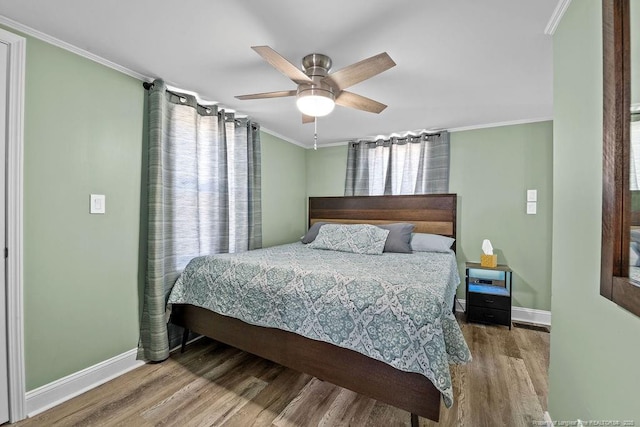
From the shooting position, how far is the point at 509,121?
124 inches

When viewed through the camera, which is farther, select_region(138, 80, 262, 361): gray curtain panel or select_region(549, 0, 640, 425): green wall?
select_region(138, 80, 262, 361): gray curtain panel

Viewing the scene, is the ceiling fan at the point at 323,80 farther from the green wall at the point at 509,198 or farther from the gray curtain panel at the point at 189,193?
the green wall at the point at 509,198

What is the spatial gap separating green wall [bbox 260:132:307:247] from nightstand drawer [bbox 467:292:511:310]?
8.15 ft

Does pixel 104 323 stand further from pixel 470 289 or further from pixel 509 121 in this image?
pixel 509 121

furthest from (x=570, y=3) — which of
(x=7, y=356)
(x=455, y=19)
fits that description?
(x=7, y=356)

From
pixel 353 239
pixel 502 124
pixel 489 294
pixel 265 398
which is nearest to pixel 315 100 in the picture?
pixel 353 239

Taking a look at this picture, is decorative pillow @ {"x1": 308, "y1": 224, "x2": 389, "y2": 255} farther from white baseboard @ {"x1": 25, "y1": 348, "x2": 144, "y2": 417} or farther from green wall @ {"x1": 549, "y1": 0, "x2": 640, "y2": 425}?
white baseboard @ {"x1": 25, "y1": 348, "x2": 144, "y2": 417}

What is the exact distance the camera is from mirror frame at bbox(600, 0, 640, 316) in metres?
0.83

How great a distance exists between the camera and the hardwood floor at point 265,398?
163 cm

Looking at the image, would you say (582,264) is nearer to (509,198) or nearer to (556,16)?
(556,16)

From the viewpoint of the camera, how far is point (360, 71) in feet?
→ 5.28

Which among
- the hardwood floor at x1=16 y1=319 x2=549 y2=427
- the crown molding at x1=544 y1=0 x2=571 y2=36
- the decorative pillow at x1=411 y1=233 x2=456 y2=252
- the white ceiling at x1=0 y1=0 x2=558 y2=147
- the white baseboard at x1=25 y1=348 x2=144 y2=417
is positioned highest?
the white ceiling at x1=0 y1=0 x2=558 y2=147

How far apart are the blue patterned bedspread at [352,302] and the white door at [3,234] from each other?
0.93 m

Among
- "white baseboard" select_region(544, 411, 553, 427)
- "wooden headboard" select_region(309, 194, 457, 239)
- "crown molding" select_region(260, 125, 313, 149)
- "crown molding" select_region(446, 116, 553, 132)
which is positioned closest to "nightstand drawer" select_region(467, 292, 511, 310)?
"wooden headboard" select_region(309, 194, 457, 239)
